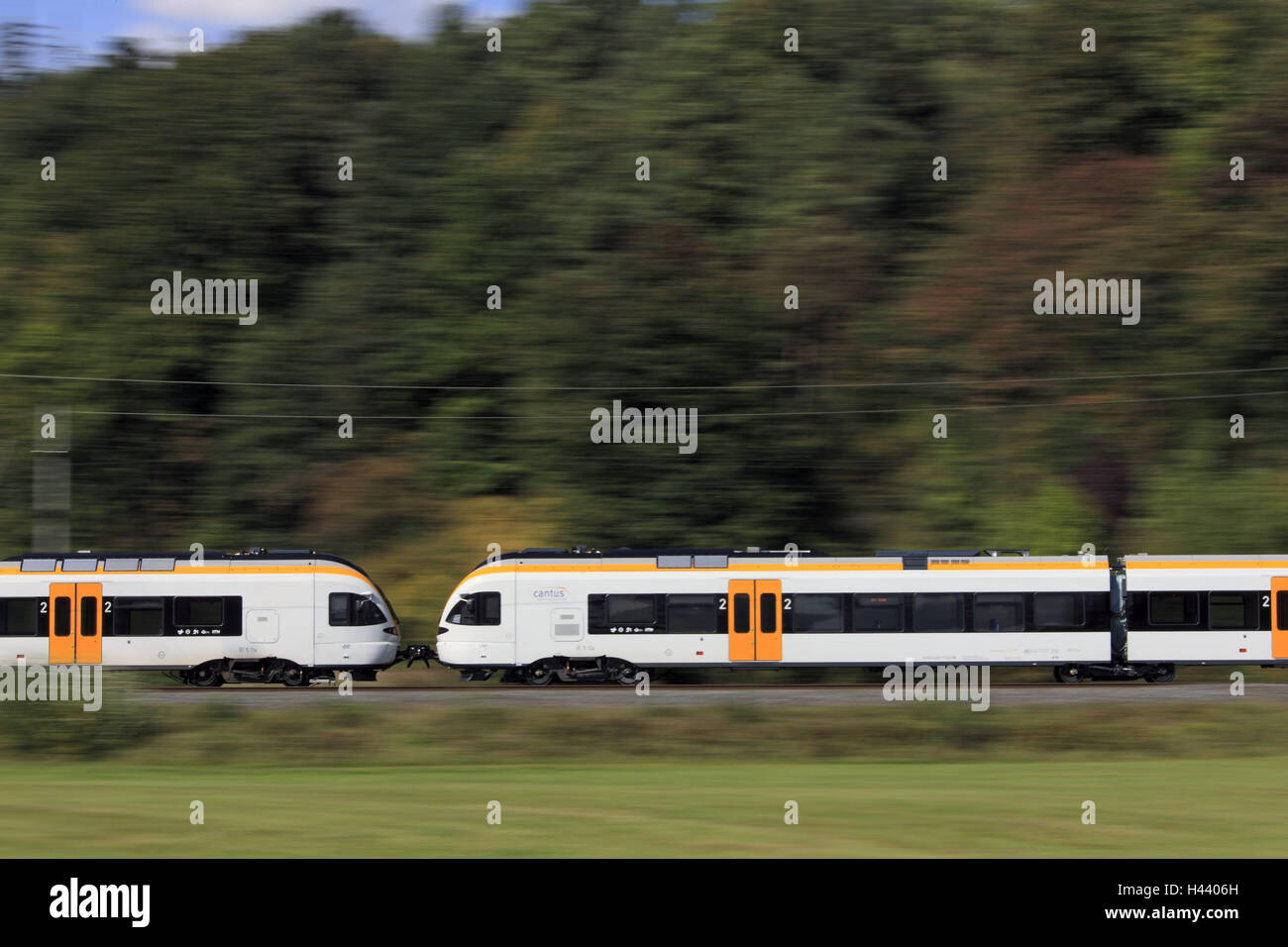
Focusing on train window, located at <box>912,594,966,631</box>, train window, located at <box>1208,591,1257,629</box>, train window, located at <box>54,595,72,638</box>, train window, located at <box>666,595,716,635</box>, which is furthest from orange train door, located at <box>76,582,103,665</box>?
train window, located at <box>1208,591,1257,629</box>

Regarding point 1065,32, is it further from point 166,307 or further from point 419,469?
point 166,307

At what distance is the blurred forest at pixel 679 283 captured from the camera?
140 feet

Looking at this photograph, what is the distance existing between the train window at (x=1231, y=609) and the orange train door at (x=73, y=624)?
2385cm

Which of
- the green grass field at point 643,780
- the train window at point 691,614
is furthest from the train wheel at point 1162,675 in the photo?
the train window at point 691,614

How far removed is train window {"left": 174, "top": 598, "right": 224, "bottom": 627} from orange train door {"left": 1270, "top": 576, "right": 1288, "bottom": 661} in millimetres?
22457

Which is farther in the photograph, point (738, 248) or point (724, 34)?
point (724, 34)

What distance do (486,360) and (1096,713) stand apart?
28066 mm

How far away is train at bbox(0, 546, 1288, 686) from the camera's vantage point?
3075cm

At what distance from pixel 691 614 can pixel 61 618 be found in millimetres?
13601

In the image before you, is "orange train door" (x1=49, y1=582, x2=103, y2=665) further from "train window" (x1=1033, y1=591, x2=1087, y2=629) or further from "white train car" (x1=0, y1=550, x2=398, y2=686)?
"train window" (x1=1033, y1=591, x2=1087, y2=629)

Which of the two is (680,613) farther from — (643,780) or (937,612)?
(643,780)

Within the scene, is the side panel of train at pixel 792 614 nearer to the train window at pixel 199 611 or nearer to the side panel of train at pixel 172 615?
the side panel of train at pixel 172 615

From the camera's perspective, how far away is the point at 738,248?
46.8 m

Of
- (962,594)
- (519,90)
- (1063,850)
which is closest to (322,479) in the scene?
(519,90)
